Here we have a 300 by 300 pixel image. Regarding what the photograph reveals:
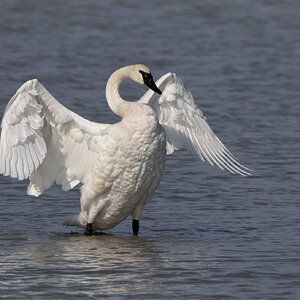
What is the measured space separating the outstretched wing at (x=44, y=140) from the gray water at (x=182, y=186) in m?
0.59

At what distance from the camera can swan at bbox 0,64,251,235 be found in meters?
9.17

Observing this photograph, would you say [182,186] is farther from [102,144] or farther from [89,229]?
[102,144]

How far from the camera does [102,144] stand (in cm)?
947

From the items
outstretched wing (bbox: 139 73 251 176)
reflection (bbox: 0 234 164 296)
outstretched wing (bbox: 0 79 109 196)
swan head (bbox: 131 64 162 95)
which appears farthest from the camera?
outstretched wing (bbox: 139 73 251 176)

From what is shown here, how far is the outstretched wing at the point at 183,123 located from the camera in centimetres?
1019

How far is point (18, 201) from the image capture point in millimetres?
10922

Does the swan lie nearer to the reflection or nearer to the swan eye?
the swan eye

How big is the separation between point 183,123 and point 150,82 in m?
0.88

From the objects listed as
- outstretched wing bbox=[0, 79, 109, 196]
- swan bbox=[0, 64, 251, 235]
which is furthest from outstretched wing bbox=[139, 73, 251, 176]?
outstretched wing bbox=[0, 79, 109, 196]

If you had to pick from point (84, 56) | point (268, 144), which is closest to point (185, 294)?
point (268, 144)

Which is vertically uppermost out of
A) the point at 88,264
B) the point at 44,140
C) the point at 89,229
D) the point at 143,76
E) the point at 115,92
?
the point at 143,76

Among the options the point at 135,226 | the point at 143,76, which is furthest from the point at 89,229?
the point at 143,76

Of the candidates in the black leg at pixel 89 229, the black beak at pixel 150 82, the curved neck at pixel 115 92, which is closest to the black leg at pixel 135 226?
the black leg at pixel 89 229

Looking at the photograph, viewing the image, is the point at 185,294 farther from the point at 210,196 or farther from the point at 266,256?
the point at 210,196
